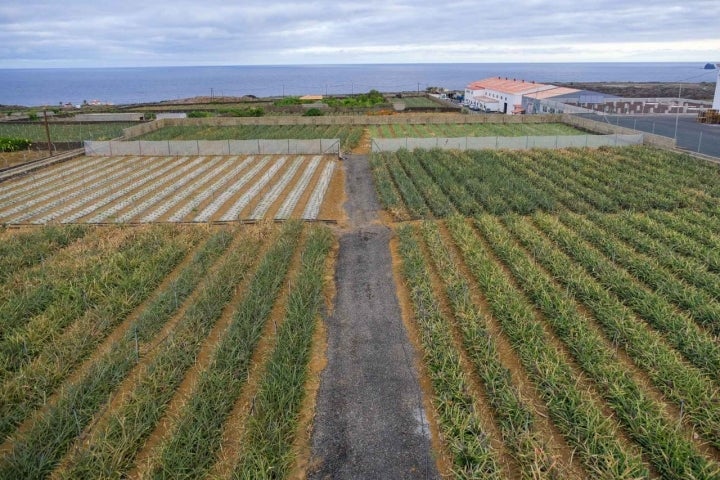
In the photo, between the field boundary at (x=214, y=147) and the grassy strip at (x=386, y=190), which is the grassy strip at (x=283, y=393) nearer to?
the grassy strip at (x=386, y=190)

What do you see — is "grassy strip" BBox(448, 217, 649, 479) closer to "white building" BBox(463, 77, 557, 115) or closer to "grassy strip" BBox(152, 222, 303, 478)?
"grassy strip" BBox(152, 222, 303, 478)

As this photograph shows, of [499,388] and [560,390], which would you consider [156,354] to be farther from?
[560,390]

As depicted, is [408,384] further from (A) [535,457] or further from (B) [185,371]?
(B) [185,371]

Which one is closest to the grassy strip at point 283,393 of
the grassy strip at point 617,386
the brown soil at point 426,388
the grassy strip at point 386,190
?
the brown soil at point 426,388

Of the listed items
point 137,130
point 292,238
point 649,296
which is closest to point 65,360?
point 292,238

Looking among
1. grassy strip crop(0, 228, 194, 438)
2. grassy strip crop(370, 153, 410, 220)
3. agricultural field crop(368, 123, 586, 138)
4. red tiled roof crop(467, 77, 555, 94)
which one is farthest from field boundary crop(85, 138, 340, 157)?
red tiled roof crop(467, 77, 555, 94)
